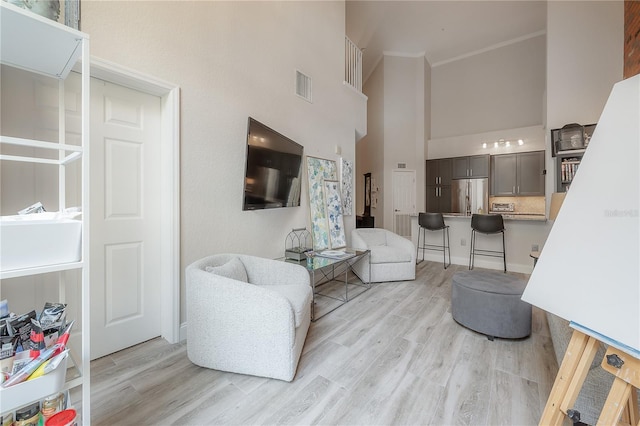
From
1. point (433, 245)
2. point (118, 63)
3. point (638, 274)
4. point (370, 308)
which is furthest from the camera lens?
point (433, 245)

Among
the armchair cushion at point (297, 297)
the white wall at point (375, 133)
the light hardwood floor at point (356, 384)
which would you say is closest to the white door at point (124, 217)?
the light hardwood floor at point (356, 384)

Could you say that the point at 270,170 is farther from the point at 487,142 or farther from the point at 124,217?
the point at 487,142

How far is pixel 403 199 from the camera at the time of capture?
23.0 ft

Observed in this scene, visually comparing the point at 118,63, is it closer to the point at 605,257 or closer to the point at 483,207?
the point at 605,257

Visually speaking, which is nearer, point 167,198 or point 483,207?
point 167,198

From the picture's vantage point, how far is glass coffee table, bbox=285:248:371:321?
2840 mm

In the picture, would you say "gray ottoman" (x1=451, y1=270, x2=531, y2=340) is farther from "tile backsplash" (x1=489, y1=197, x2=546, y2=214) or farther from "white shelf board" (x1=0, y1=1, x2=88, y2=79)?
"tile backsplash" (x1=489, y1=197, x2=546, y2=214)

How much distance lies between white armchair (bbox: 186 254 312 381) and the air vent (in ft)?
8.65

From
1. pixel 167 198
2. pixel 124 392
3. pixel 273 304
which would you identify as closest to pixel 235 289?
pixel 273 304

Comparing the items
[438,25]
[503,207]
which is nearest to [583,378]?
[503,207]

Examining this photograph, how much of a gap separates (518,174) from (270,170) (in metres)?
6.26

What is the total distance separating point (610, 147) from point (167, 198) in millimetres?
2573

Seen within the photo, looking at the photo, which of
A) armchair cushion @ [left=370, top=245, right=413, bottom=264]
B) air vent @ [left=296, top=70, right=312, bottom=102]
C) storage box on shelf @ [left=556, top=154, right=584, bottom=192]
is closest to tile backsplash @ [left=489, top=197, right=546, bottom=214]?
storage box on shelf @ [left=556, top=154, right=584, bottom=192]

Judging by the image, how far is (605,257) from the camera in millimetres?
792
